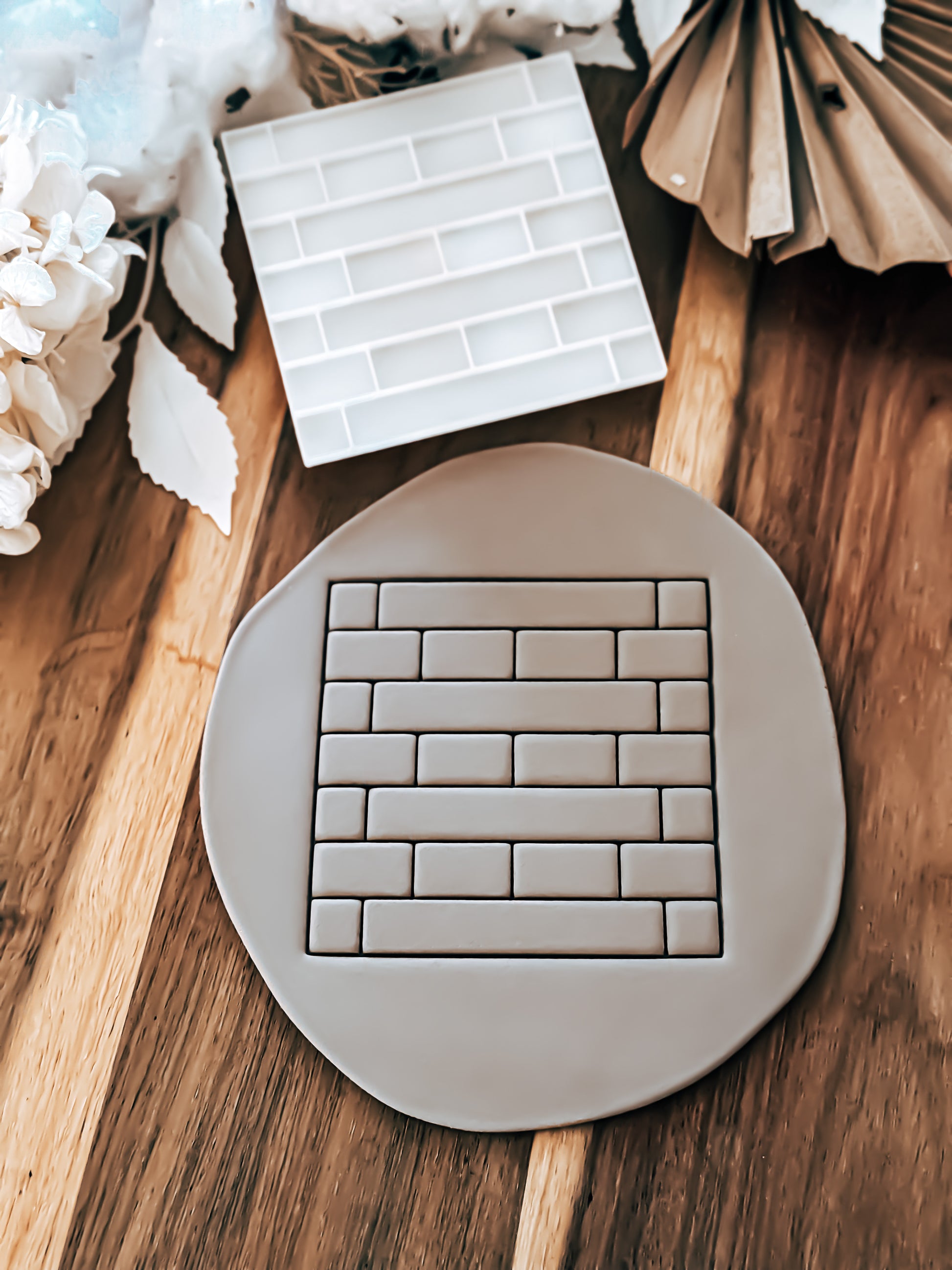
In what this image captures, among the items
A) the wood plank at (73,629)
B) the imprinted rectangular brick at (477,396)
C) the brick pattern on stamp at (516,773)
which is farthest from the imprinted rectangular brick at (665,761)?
the wood plank at (73,629)

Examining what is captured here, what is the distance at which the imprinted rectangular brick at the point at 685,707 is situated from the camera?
22.8 inches

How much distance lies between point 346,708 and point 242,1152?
0.28 meters

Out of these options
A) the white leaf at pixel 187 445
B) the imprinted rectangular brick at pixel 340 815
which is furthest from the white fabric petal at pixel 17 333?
the imprinted rectangular brick at pixel 340 815

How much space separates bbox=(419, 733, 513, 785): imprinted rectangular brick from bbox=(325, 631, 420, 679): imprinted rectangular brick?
0.17 feet

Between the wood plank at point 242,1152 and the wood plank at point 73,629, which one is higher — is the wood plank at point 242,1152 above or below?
below

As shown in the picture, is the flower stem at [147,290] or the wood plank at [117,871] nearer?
the wood plank at [117,871]

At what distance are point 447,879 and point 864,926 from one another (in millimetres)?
265

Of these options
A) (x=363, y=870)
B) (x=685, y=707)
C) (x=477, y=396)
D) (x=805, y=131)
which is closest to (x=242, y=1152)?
(x=363, y=870)

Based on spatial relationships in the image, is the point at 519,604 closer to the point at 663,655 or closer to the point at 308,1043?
the point at 663,655

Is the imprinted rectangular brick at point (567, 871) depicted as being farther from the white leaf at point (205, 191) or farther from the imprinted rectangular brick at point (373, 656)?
the white leaf at point (205, 191)

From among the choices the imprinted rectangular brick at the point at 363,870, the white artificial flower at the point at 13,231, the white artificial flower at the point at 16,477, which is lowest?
the imprinted rectangular brick at the point at 363,870

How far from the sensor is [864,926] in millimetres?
564

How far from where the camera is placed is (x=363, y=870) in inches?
22.3

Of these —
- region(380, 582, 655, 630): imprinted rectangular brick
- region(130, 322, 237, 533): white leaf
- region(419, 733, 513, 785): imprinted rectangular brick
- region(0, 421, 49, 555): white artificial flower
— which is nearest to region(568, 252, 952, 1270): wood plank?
region(380, 582, 655, 630): imprinted rectangular brick
